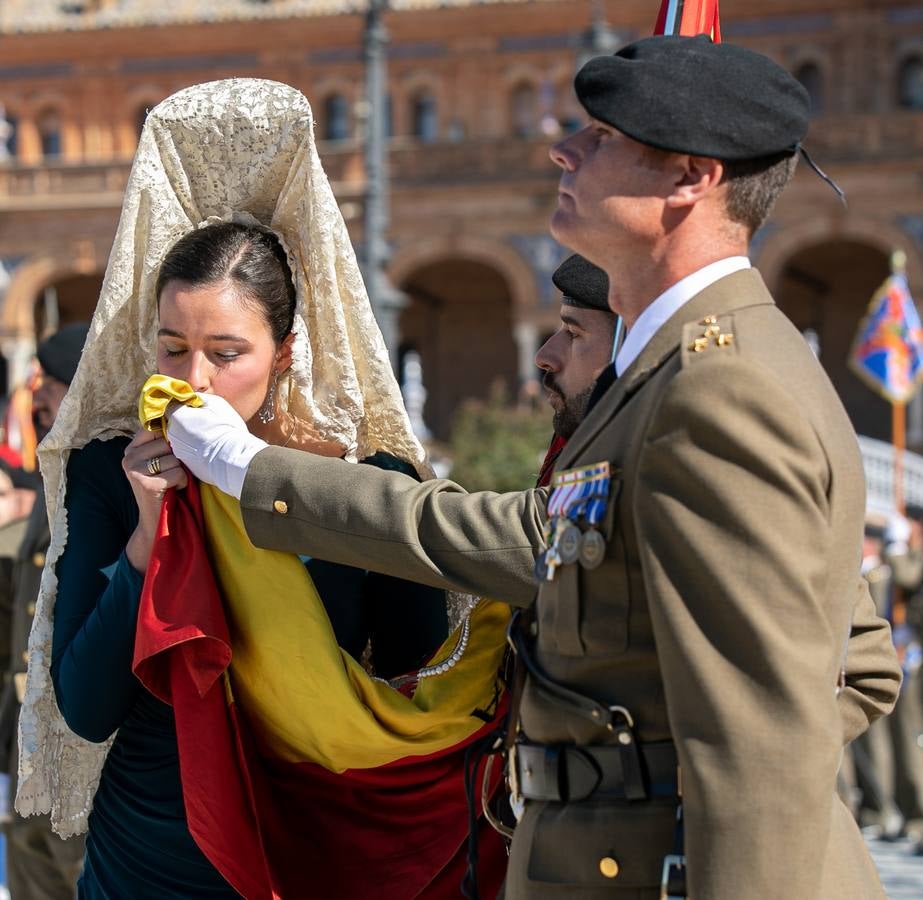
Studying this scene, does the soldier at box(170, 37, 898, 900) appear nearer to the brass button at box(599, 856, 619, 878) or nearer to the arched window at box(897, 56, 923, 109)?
the brass button at box(599, 856, 619, 878)

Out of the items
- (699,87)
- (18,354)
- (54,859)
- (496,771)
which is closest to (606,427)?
(699,87)

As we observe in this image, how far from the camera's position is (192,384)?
8.46ft

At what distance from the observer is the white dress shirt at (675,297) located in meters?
2.03

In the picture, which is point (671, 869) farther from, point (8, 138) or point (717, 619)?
point (8, 138)

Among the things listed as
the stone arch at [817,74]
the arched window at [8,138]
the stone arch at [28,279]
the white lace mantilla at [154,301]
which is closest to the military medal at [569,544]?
the white lace mantilla at [154,301]

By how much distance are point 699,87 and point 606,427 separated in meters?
0.43

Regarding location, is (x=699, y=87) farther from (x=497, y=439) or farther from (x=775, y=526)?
(x=497, y=439)

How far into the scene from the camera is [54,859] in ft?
14.1

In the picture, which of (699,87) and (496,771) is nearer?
(699,87)

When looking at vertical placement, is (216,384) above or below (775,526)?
below

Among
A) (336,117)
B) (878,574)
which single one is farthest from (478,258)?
(878,574)

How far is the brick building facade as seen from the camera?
28.9 metres

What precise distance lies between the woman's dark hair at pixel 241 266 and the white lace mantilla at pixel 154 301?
32 mm

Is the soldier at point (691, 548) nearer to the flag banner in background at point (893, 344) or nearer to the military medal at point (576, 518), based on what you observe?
the military medal at point (576, 518)
